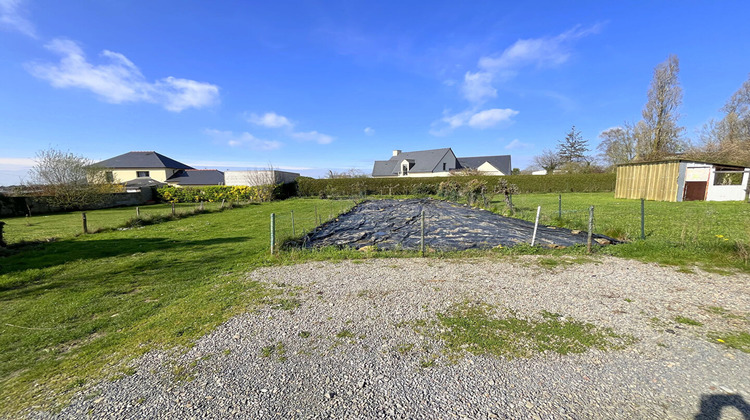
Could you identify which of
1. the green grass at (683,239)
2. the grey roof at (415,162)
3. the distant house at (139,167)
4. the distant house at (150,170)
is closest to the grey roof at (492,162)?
the grey roof at (415,162)

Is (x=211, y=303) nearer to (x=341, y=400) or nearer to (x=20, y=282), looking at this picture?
(x=341, y=400)

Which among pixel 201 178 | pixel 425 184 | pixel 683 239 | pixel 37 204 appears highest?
pixel 201 178

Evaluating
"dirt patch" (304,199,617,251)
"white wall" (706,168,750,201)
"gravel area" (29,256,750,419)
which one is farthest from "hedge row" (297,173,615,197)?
"gravel area" (29,256,750,419)

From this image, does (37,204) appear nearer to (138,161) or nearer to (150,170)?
(150,170)

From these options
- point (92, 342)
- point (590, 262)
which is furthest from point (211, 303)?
point (590, 262)

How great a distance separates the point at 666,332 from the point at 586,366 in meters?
1.45

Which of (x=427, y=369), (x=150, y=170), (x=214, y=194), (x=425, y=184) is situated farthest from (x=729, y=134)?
(x=150, y=170)

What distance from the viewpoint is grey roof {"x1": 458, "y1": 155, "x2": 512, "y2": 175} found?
159 feet

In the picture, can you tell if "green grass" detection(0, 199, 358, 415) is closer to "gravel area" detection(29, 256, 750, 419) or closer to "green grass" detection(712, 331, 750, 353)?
"gravel area" detection(29, 256, 750, 419)

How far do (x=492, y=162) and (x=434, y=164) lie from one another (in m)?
11.5

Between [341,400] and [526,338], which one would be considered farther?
[526,338]

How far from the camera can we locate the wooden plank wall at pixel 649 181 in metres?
17.1

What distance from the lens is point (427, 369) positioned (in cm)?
259

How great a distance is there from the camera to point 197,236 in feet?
35.0
